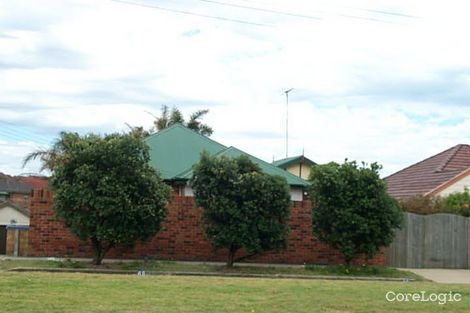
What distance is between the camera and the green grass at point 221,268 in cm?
2045

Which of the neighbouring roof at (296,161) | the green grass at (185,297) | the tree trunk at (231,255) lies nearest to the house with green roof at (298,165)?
the neighbouring roof at (296,161)

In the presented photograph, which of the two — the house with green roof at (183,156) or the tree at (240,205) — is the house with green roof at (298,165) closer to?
the house with green roof at (183,156)

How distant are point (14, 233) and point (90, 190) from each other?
466cm

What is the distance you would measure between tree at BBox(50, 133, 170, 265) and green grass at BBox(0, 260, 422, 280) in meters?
0.71

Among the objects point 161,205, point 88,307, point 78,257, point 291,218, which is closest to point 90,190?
point 161,205

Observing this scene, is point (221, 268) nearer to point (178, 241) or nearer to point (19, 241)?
point (178, 241)

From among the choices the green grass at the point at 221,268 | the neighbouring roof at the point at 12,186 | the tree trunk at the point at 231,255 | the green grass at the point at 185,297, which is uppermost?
the neighbouring roof at the point at 12,186

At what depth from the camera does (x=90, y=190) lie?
20.2 m

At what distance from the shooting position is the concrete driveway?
21450 millimetres

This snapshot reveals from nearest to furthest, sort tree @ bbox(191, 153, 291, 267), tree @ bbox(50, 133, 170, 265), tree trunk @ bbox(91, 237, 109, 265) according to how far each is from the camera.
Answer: tree @ bbox(50, 133, 170, 265)
tree trunk @ bbox(91, 237, 109, 265)
tree @ bbox(191, 153, 291, 267)

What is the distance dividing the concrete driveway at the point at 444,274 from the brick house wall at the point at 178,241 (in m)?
1.42

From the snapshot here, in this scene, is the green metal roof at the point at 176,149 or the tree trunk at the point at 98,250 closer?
the tree trunk at the point at 98,250

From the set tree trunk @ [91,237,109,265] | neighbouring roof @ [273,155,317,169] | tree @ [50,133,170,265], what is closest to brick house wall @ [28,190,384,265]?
tree trunk @ [91,237,109,265]

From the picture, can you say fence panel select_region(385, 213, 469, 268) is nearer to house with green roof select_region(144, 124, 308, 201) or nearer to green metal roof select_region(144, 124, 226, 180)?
house with green roof select_region(144, 124, 308, 201)
